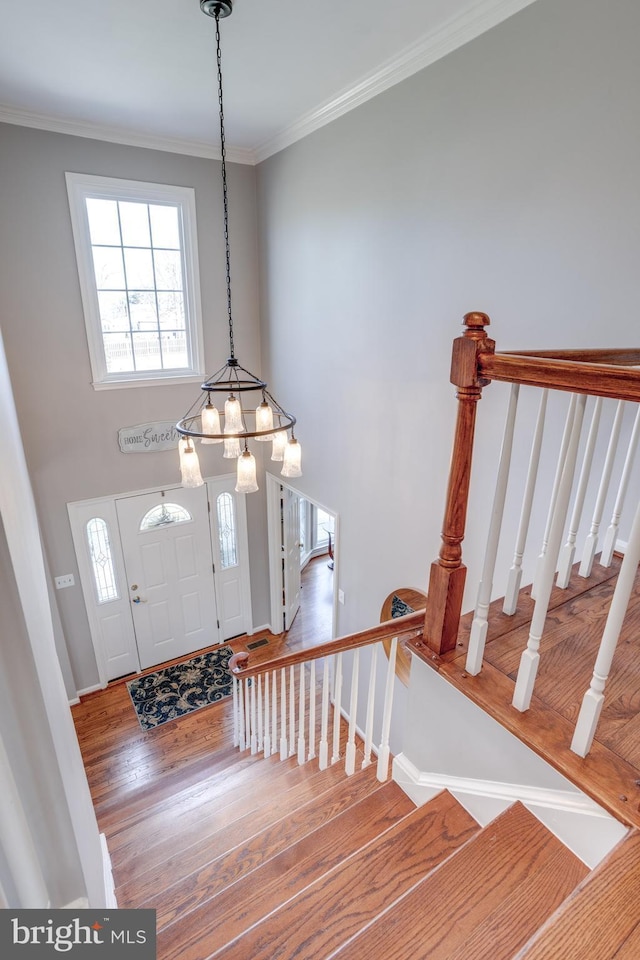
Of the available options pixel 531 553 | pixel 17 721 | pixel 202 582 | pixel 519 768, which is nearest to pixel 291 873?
pixel 519 768

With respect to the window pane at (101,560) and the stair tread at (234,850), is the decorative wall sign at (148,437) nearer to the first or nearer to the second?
the window pane at (101,560)

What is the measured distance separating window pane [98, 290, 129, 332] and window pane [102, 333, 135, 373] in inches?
2.9

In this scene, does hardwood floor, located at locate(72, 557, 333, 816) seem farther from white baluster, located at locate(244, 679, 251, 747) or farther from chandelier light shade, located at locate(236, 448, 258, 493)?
chandelier light shade, located at locate(236, 448, 258, 493)

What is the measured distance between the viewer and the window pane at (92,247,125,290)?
13.7 ft

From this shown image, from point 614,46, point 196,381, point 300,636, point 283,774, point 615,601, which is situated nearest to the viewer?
point 615,601

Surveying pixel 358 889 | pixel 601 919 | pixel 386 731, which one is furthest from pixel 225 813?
pixel 601 919

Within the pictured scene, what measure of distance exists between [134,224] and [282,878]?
473 cm

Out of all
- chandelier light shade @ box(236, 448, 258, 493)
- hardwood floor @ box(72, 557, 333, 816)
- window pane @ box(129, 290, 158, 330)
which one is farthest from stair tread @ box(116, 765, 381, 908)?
window pane @ box(129, 290, 158, 330)

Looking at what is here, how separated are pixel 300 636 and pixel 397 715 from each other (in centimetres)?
230

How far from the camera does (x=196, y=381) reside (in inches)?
189

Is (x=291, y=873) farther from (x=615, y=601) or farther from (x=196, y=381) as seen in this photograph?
(x=196, y=381)

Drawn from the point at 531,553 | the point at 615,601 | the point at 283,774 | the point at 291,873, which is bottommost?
the point at 283,774

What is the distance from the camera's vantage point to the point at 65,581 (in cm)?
461

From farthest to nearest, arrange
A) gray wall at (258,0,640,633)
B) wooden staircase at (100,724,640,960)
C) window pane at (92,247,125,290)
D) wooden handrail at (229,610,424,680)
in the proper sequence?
window pane at (92,247,125,290) < gray wall at (258,0,640,633) < wooden handrail at (229,610,424,680) < wooden staircase at (100,724,640,960)
